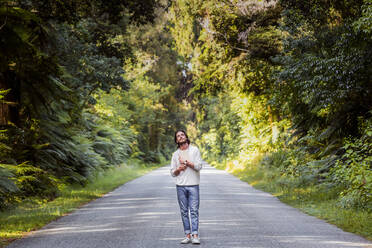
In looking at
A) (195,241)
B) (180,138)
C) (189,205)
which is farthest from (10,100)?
(195,241)

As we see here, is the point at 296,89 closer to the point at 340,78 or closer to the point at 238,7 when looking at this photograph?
the point at 340,78

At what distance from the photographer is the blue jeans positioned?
24.6 feet

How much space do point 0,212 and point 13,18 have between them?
531 centimetres

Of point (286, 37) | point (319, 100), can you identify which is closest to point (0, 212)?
point (319, 100)

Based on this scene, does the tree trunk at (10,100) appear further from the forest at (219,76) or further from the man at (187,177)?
the man at (187,177)

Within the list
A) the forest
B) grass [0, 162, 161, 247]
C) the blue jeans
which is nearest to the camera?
the blue jeans

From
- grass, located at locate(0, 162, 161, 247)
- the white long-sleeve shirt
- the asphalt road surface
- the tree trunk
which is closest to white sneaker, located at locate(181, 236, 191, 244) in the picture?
the asphalt road surface

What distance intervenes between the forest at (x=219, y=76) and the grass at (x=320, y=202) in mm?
181

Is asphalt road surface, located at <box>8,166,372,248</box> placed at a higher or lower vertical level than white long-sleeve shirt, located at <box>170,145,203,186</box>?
lower

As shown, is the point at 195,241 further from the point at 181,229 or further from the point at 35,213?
the point at 35,213

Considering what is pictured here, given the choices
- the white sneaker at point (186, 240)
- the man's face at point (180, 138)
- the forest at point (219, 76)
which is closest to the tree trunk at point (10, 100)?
the forest at point (219, 76)

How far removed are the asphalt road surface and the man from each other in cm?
46

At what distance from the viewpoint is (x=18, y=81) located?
9758 millimetres

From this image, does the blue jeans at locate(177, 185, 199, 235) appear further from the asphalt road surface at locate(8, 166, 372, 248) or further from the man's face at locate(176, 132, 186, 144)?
the man's face at locate(176, 132, 186, 144)
